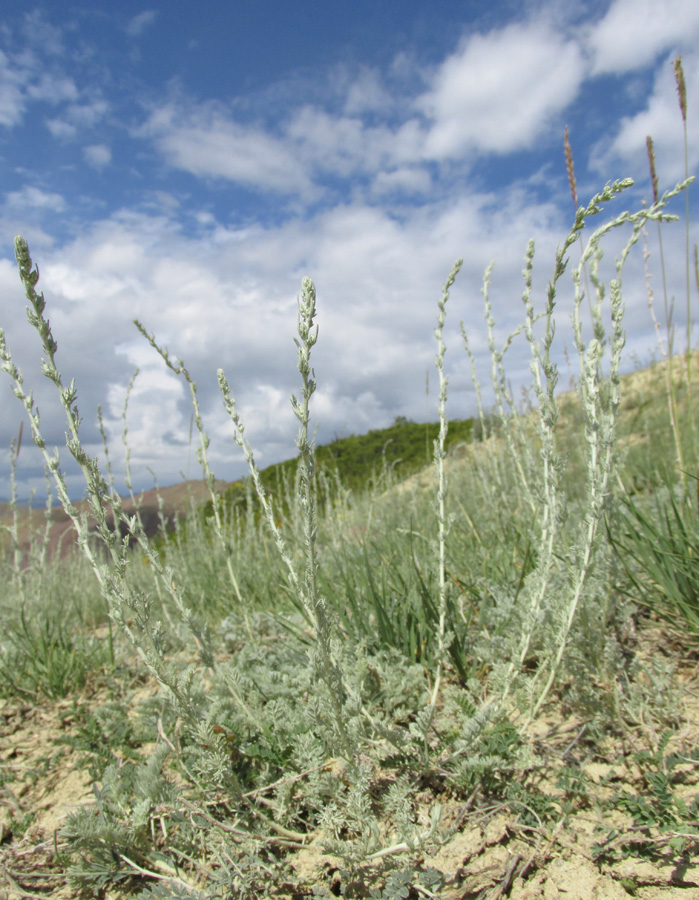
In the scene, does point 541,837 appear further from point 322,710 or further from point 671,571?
point 671,571

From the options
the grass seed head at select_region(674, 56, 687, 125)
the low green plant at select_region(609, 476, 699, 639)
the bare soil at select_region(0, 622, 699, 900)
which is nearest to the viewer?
the bare soil at select_region(0, 622, 699, 900)

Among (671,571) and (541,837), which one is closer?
(541,837)

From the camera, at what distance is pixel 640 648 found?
221 cm

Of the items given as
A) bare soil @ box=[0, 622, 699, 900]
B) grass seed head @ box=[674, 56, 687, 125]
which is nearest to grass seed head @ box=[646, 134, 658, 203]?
grass seed head @ box=[674, 56, 687, 125]

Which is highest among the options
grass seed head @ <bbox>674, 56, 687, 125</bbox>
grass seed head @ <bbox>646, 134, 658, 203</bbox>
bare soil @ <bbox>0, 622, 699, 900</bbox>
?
grass seed head @ <bbox>674, 56, 687, 125</bbox>

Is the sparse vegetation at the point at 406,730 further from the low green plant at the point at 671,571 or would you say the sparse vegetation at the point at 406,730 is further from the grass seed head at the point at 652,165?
the grass seed head at the point at 652,165

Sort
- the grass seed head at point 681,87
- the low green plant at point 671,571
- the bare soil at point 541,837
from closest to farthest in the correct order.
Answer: the bare soil at point 541,837
the low green plant at point 671,571
the grass seed head at point 681,87

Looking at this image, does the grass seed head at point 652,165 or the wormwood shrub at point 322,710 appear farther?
the grass seed head at point 652,165

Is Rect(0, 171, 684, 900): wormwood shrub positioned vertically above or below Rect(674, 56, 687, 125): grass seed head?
below

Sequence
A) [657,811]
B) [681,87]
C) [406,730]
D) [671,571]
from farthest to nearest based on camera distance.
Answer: [681,87] → [671,571] → [406,730] → [657,811]

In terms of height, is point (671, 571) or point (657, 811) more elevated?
point (671, 571)

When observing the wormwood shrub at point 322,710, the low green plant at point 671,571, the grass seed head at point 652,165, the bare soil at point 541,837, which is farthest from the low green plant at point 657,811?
the grass seed head at point 652,165

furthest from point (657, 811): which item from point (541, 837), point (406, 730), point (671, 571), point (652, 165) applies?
point (652, 165)

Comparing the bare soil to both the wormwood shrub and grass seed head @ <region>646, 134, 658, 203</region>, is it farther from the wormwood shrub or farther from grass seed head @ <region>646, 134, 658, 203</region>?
grass seed head @ <region>646, 134, 658, 203</region>
